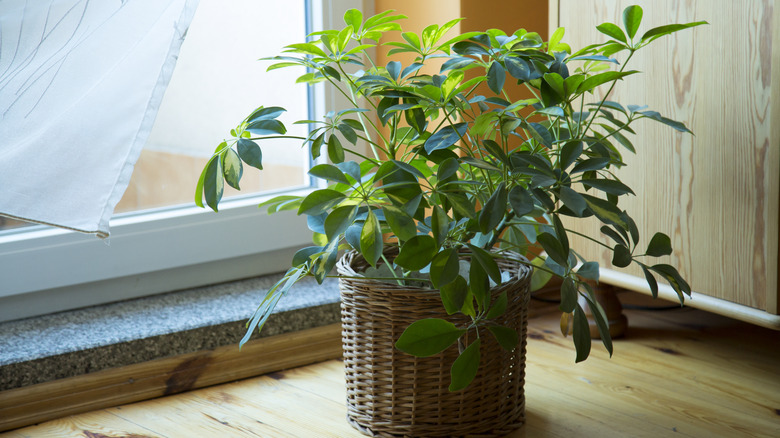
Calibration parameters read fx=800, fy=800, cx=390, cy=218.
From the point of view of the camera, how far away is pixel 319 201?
859 millimetres

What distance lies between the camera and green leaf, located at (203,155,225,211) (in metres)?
0.90

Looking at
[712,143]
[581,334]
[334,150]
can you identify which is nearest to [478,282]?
[581,334]

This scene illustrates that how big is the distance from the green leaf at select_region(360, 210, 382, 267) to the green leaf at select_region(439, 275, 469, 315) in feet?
0.26

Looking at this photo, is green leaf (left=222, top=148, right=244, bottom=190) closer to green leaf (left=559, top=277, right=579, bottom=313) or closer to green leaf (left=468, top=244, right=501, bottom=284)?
green leaf (left=468, top=244, right=501, bottom=284)

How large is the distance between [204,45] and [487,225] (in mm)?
840

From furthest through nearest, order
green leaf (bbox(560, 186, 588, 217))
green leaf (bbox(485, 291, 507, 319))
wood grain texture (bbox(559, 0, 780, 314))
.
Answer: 1. wood grain texture (bbox(559, 0, 780, 314))
2. green leaf (bbox(485, 291, 507, 319))
3. green leaf (bbox(560, 186, 588, 217))

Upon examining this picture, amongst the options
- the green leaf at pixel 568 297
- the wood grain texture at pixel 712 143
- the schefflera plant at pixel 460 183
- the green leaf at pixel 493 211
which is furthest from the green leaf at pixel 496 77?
the wood grain texture at pixel 712 143

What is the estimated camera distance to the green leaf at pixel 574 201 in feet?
2.54

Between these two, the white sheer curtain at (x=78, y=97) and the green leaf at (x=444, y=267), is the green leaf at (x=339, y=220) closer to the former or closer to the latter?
the green leaf at (x=444, y=267)

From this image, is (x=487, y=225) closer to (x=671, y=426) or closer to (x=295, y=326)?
(x=671, y=426)

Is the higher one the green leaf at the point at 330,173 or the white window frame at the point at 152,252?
the green leaf at the point at 330,173

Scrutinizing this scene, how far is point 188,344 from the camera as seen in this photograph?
1225mm

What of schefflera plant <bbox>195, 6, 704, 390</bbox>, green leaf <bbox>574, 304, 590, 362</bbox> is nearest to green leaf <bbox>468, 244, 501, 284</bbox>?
schefflera plant <bbox>195, 6, 704, 390</bbox>

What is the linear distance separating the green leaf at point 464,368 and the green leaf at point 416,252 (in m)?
0.10
